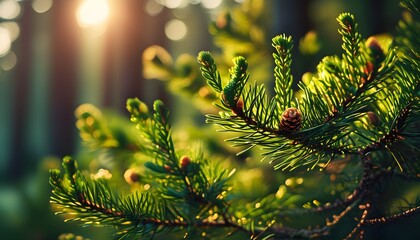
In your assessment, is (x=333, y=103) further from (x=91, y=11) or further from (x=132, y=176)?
(x=91, y=11)

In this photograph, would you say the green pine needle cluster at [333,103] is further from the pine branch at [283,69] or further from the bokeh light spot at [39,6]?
the bokeh light spot at [39,6]

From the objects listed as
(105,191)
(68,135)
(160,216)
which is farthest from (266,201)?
(68,135)

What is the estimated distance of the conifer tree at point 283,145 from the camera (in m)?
0.79

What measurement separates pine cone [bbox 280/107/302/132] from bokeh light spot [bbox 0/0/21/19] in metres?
12.3

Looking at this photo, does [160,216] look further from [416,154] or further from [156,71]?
[156,71]

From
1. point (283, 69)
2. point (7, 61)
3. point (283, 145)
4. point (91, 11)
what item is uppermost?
point (7, 61)

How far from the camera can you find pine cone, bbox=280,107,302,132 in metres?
0.77

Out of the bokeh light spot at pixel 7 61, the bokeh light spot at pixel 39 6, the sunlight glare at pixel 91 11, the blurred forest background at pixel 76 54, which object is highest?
the bokeh light spot at pixel 7 61

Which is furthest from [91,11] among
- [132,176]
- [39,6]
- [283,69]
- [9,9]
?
[283,69]

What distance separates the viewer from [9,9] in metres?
12.9

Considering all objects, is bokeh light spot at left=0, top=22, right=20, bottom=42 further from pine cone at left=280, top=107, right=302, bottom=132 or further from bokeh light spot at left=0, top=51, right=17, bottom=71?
pine cone at left=280, top=107, right=302, bottom=132

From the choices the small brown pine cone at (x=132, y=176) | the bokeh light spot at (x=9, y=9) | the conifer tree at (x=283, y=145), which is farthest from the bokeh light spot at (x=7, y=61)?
the conifer tree at (x=283, y=145)

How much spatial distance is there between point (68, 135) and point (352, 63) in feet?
22.8

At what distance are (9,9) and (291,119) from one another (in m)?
13.8
